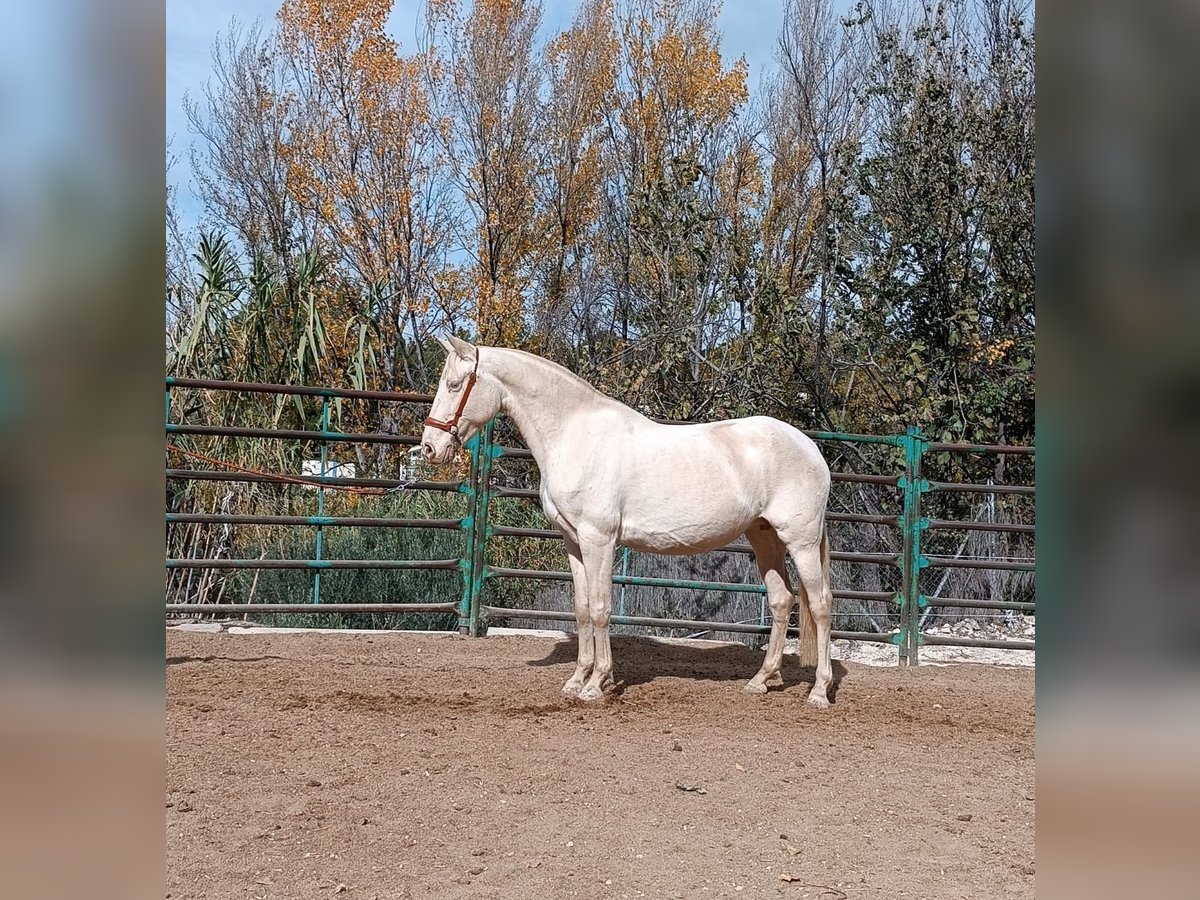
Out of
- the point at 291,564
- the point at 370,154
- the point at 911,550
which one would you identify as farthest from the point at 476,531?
the point at 370,154

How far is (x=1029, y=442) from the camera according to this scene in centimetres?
927

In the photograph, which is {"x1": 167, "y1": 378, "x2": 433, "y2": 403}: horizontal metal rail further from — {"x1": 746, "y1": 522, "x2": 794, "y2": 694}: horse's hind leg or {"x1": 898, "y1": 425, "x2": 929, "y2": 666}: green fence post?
{"x1": 898, "y1": 425, "x2": 929, "y2": 666}: green fence post

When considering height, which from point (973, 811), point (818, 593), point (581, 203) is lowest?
point (973, 811)

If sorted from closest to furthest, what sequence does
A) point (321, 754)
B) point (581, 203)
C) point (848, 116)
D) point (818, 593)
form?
point (321, 754) < point (818, 593) < point (848, 116) < point (581, 203)

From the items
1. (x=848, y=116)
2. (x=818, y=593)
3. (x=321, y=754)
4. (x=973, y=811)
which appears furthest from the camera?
(x=848, y=116)

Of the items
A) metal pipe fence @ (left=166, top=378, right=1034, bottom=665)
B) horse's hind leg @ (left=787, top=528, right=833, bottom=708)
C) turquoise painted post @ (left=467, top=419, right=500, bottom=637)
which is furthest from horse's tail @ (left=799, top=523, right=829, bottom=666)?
turquoise painted post @ (left=467, top=419, right=500, bottom=637)

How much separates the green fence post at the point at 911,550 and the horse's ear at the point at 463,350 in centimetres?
335

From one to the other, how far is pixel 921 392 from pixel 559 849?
7.58 m

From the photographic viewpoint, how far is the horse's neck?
15.3ft

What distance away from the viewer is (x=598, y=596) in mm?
4516

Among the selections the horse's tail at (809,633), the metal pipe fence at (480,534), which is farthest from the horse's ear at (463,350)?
the horse's tail at (809,633)

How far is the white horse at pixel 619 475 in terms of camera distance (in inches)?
178

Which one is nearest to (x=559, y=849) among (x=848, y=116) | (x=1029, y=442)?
(x=1029, y=442)
